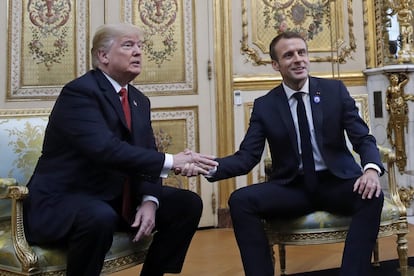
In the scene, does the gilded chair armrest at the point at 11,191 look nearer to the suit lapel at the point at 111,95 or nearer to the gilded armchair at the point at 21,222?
the gilded armchair at the point at 21,222

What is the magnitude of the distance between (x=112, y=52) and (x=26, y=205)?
0.58 m

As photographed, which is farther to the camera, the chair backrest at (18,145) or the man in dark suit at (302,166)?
the chair backrest at (18,145)

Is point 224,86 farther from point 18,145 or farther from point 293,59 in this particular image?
point 18,145

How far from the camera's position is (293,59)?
72.9 inches

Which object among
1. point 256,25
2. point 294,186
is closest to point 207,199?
point 256,25

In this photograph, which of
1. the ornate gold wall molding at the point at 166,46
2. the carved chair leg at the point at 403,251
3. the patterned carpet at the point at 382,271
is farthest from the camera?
the ornate gold wall molding at the point at 166,46

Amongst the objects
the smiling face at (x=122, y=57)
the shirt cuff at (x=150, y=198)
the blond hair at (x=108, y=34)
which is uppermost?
the blond hair at (x=108, y=34)

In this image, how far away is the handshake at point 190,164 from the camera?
1544 mm

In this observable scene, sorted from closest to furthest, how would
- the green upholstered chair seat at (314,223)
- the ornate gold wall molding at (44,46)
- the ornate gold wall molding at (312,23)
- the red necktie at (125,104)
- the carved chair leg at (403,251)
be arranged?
the red necktie at (125,104) → the green upholstered chair seat at (314,223) → the carved chair leg at (403,251) → the ornate gold wall molding at (44,46) → the ornate gold wall molding at (312,23)

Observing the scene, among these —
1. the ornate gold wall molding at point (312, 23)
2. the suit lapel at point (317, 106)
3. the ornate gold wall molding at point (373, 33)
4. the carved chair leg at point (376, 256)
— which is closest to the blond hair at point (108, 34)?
the suit lapel at point (317, 106)

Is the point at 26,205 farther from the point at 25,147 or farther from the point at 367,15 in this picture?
the point at 367,15

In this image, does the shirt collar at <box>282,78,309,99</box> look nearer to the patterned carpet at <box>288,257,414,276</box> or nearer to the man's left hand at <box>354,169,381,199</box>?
the man's left hand at <box>354,169,381,199</box>

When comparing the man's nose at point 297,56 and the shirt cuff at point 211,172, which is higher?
the man's nose at point 297,56

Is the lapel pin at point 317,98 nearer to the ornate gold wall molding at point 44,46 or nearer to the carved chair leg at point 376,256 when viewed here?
the carved chair leg at point 376,256
